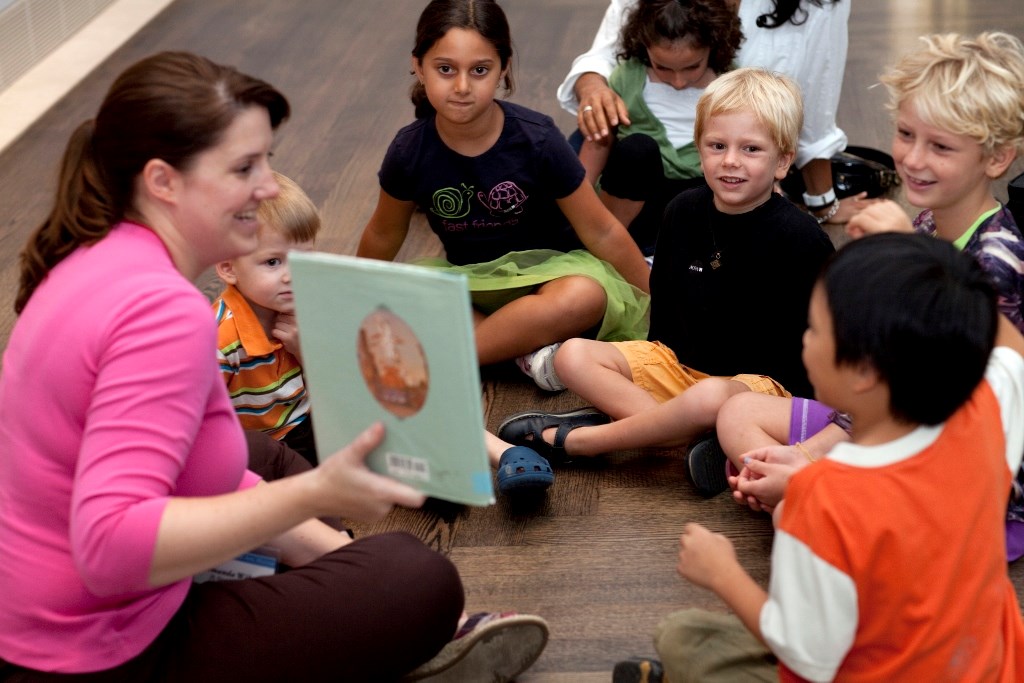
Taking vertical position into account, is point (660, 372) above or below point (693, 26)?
below

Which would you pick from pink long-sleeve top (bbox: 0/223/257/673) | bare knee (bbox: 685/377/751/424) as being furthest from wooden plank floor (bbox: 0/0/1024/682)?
pink long-sleeve top (bbox: 0/223/257/673)

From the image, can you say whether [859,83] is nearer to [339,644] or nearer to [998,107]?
[998,107]

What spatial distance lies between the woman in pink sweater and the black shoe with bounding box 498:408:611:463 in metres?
0.72

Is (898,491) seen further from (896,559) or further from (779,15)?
(779,15)

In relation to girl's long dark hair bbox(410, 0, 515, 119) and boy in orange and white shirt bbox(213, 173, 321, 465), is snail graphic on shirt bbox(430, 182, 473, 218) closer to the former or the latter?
girl's long dark hair bbox(410, 0, 515, 119)

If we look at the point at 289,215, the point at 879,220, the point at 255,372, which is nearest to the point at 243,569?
the point at 255,372

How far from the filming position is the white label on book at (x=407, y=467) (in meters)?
1.28

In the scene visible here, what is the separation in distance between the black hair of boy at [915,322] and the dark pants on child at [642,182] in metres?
1.60

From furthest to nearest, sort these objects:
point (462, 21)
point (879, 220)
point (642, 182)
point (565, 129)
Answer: point (565, 129)
point (642, 182)
point (462, 21)
point (879, 220)

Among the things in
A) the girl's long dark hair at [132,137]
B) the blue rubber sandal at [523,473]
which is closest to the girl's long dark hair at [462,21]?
the blue rubber sandal at [523,473]

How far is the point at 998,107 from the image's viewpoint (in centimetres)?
184

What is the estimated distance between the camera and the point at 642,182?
2.83 meters

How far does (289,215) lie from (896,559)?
1.22 m

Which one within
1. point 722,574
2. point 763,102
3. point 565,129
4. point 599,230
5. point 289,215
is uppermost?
point 763,102
